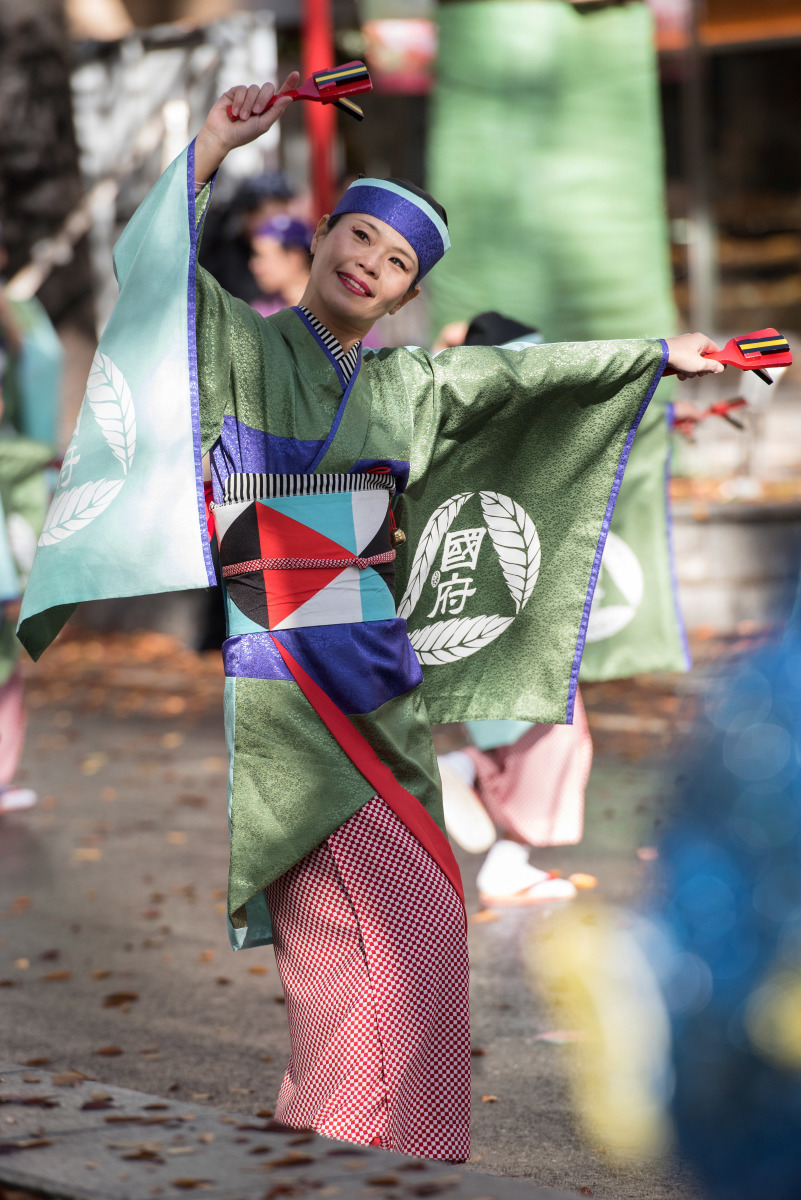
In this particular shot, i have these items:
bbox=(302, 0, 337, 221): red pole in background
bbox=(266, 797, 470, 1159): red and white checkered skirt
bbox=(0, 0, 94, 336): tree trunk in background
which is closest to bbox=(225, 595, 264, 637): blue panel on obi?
bbox=(266, 797, 470, 1159): red and white checkered skirt

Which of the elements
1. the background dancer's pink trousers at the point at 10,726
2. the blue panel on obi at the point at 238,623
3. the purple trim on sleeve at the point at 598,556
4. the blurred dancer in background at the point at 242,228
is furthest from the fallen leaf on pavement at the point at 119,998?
the blurred dancer in background at the point at 242,228

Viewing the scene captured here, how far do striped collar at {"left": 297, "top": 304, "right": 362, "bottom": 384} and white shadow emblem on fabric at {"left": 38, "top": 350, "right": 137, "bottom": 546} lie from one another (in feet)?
1.18

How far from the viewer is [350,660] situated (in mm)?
2822

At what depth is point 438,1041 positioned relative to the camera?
9.14 feet

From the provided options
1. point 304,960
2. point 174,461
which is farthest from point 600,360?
point 304,960

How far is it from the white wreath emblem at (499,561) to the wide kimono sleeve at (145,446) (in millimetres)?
611

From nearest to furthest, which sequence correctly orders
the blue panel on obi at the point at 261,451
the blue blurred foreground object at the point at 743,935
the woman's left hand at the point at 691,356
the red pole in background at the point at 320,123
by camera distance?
the blue blurred foreground object at the point at 743,935 < the blue panel on obi at the point at 261,451 < the woman's left hand at the point at 691,356 < the red pole in background at the point at 320,123

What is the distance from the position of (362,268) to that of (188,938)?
99.0 inches

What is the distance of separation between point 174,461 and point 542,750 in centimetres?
243

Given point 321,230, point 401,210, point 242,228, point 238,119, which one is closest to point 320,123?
point 242,228

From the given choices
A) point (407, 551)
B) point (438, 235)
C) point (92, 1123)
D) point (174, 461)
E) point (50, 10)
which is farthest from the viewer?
point (50, 10)

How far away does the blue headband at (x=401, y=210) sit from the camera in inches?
113

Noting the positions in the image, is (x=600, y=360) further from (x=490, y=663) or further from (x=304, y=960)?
(x=304, y=960)

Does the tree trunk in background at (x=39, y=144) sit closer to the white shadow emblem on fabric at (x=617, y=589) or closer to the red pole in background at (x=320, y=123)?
the red pole in background at (x=320, y=123)
